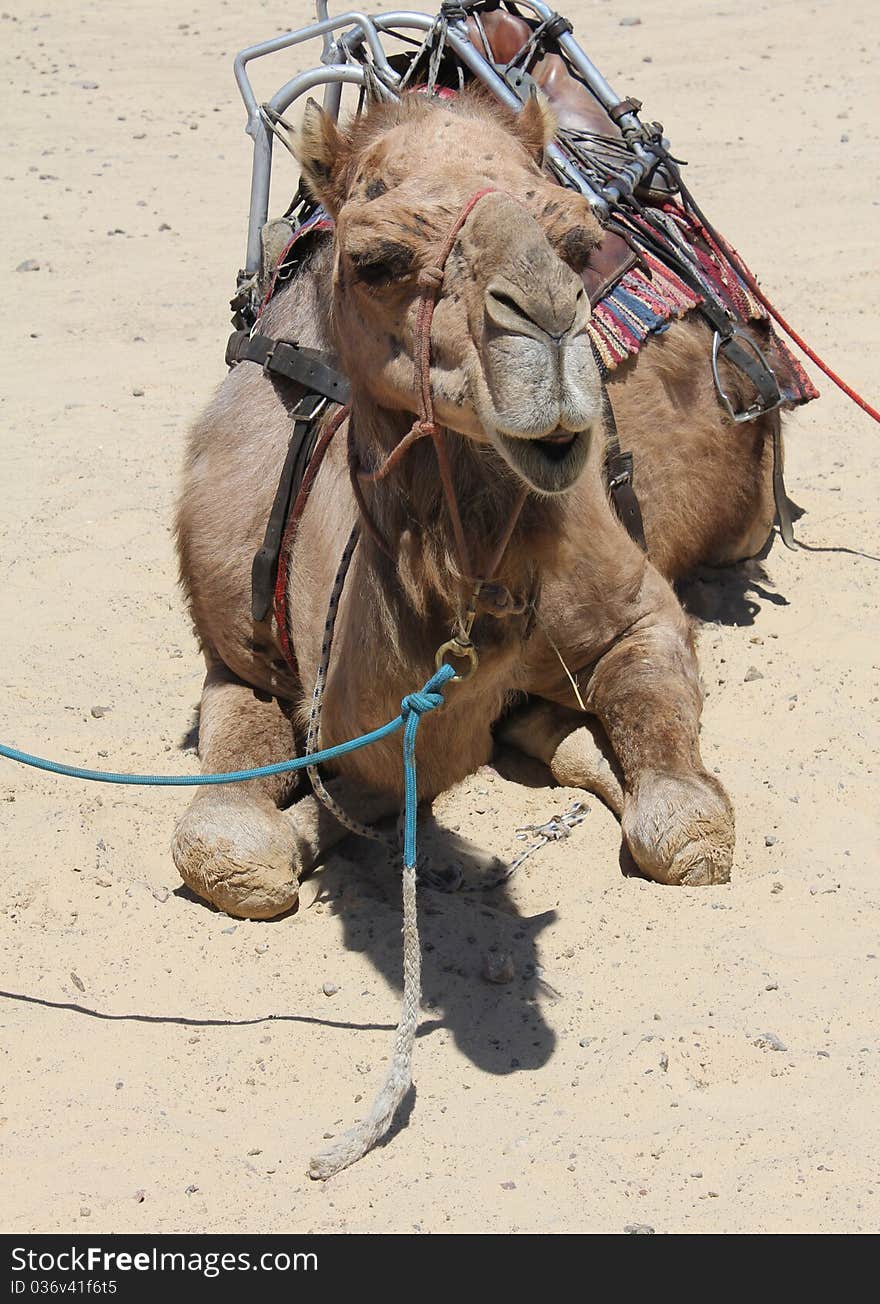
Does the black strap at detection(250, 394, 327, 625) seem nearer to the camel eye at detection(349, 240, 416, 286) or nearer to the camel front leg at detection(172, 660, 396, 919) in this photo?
the camel front leg at detection(172, 660, 396, 919)

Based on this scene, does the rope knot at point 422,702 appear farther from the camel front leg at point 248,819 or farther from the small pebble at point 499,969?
the camel front leg at point 248,819

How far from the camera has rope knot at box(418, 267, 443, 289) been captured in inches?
116

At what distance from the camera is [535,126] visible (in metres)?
3.42

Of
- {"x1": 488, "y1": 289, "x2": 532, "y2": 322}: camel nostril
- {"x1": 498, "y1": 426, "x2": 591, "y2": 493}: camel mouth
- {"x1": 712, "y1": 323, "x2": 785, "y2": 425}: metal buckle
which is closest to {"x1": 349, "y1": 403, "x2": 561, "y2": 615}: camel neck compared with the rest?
{"x1": 498, "y1": 426, "x2": 591, "y2": 493}: camel mouth

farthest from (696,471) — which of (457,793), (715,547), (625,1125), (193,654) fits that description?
(625,1125)

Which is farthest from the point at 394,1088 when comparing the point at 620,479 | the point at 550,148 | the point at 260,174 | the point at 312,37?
the point at 312,37

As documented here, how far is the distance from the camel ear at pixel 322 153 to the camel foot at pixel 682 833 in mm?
1648

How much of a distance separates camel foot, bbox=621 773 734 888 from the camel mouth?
139 cm

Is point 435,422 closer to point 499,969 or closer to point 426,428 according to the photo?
point 426,428

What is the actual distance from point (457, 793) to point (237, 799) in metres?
0.71

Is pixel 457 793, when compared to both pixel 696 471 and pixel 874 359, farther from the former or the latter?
pixel 874 359

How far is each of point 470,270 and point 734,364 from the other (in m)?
2.45

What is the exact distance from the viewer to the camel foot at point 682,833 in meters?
3.95

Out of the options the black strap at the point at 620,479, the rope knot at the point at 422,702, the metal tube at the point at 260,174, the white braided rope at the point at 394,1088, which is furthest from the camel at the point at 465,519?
the white braided rope at the point at 394,1088
